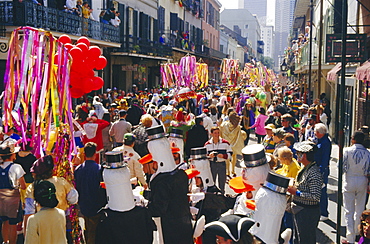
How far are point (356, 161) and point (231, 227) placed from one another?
13.4 ft

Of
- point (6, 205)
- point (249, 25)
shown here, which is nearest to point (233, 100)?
point (6, 205)

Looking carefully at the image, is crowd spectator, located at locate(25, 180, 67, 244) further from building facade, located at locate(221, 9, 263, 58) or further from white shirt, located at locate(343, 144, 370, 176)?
building facade, located at locate(221, 9, 263, 58)

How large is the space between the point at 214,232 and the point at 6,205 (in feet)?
12.5

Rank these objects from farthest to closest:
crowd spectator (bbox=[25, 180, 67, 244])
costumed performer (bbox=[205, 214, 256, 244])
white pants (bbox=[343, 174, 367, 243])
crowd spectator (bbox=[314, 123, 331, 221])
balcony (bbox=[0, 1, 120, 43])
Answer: balcony (bbox=[0, 1, 120, 43]) < crowd spectator (bbox=[314, 123, 331, 221]) < white pants (bbox=[343, 174, 367, 243]) < crowd spectator (bbox=[25, 180, 67, 244]) < costumed performer (bbox=[205, 214, 256, 244])

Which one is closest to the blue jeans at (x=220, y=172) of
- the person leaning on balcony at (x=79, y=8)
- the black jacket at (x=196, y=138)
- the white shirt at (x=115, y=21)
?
the black jacket at (x=196, y=138)

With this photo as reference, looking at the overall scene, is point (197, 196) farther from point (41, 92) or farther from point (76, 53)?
point (76, 53)

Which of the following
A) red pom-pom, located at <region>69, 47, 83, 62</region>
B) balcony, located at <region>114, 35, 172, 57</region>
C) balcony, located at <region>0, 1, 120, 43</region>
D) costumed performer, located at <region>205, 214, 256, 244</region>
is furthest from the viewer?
balcony, located at <region>114, 35, 172, 57</region>

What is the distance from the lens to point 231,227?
3.73m

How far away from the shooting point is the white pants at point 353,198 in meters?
7.38

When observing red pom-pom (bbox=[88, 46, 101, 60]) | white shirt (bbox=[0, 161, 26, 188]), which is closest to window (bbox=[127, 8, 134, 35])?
red pom-pom (bbox=[88, 46, 101, 60])

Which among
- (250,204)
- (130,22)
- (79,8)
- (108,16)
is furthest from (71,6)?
(250,204)

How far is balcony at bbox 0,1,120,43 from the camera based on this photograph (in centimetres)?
1550

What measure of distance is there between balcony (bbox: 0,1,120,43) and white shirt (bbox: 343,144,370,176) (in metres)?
11.2

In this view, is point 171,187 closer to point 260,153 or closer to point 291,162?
point 260,153
